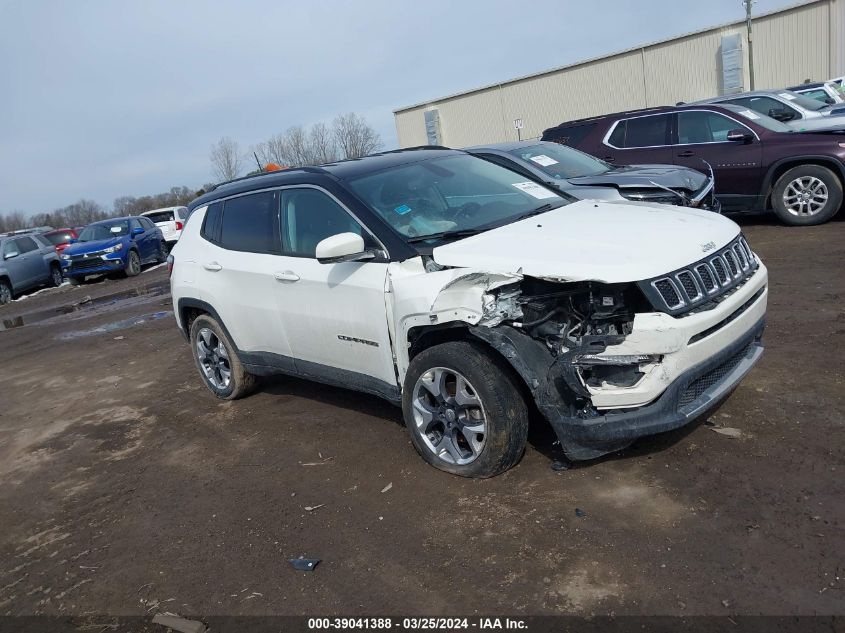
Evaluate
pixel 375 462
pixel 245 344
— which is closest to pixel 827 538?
pixel 375 462

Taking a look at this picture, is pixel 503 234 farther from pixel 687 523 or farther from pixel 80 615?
pixel 80 615

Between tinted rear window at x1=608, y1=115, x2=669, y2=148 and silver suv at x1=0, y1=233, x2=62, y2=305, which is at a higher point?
tinted rear window at x1=608, y1=115, x2=669, y2=148

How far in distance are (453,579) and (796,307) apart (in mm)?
4527

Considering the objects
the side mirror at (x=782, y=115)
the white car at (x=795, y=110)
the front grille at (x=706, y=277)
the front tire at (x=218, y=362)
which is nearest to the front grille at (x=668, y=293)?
the front grille at (x=706, y=277)

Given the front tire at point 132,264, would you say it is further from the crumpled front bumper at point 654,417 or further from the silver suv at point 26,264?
the crumpled front bumper at point 654,417

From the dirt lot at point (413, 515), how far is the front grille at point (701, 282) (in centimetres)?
91

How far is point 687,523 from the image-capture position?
3.24 meters

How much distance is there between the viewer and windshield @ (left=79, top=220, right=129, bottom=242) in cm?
1902

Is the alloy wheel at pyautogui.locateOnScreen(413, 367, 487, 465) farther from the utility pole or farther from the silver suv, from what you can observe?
the utility pole

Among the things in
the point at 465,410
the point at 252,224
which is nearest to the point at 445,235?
the point at 465,410

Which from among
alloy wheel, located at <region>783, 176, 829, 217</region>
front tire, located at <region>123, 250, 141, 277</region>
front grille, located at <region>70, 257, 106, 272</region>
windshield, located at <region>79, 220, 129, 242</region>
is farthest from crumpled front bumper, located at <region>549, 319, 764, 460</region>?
windshield, located at <region>79, 220, 129, 242</region>

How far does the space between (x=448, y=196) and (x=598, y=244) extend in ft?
4.42

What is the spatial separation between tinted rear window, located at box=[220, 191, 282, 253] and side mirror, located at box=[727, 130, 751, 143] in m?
7.41

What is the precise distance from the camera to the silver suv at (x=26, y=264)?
57.9 feet
